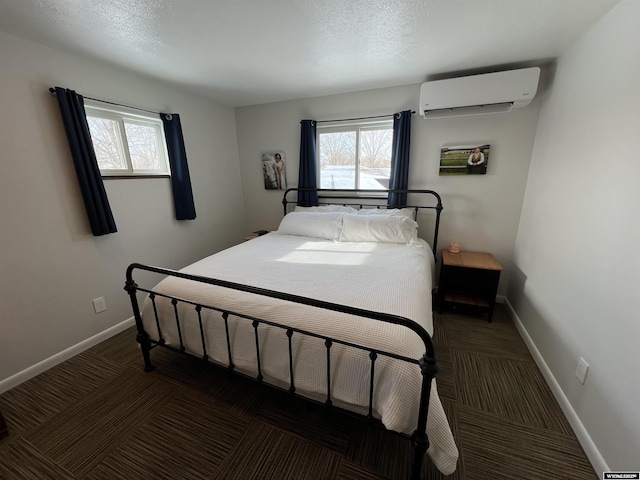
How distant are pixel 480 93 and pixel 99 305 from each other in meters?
3.83

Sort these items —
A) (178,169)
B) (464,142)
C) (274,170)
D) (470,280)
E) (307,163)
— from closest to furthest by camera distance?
(470,280), (464,142), (178,169), (307,163), (274,170)

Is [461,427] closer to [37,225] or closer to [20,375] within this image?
[20,375]

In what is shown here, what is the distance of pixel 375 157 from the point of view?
303 centimetres

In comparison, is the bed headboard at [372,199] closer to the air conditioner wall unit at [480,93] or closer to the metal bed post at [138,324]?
the air conditioner wall unit at [480,93]

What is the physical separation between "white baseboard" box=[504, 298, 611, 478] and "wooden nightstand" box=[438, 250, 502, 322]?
0.40 metres

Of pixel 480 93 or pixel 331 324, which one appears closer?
pixel 331 324

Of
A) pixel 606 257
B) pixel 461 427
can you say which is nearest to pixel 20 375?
pixel 461 427

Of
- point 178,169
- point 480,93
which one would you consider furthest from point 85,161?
point 480,93

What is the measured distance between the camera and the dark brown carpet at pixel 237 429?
4.04ft

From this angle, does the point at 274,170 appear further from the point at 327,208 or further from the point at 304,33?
the point at 304,33

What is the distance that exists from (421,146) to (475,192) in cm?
75

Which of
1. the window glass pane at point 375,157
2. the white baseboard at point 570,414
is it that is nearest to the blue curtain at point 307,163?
the window glass pane at point 375,157

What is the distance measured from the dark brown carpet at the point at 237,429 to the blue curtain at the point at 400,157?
5.56 feet

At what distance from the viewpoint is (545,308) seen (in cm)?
188
